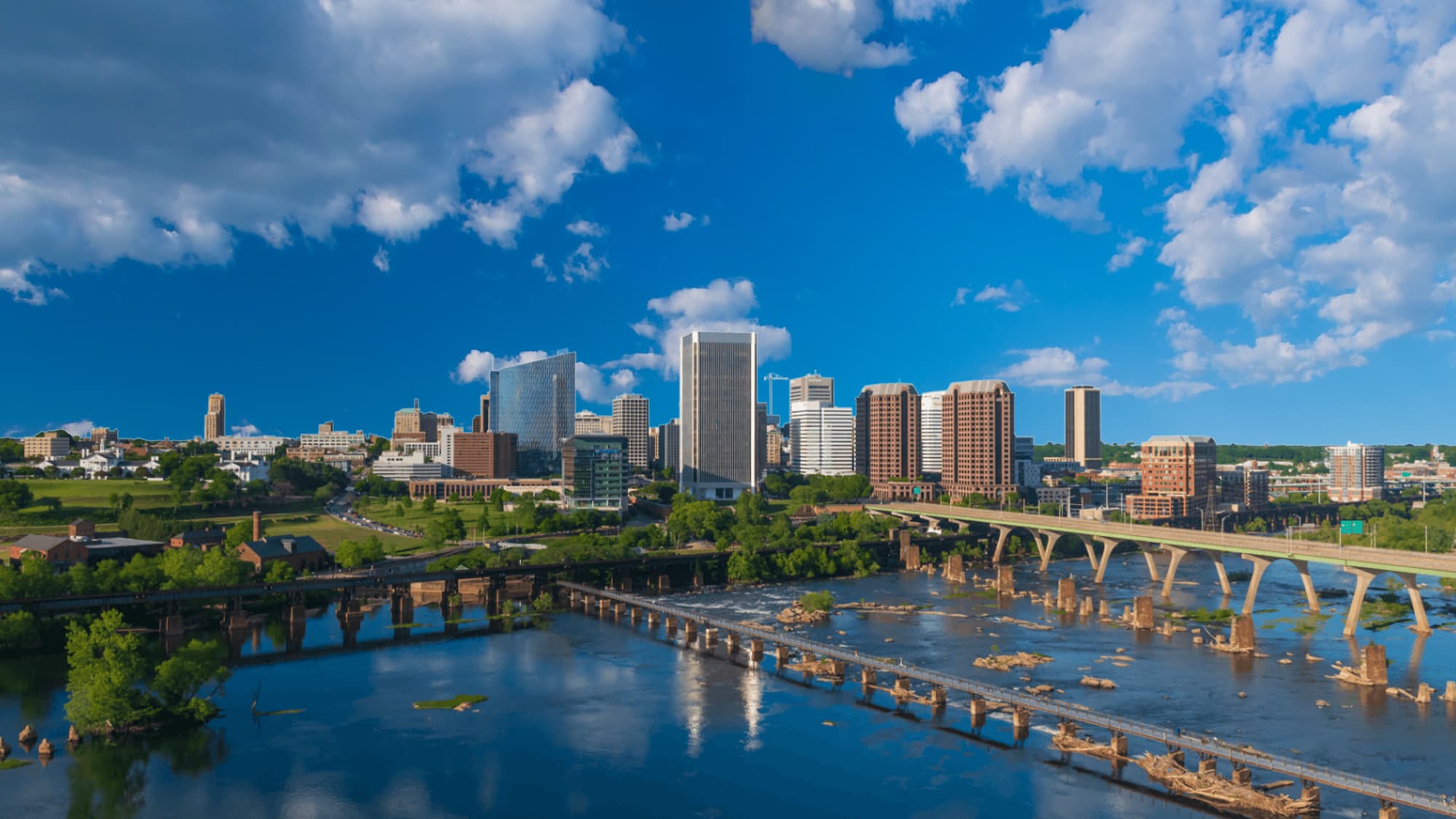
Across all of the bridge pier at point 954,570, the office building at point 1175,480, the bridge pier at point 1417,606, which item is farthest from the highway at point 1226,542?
the office building at point 1175,480

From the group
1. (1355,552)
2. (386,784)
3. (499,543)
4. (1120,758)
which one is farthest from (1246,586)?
(386,784)

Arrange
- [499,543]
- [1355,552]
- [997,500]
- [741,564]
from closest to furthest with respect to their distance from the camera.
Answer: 1. [1355,552]
2. [741,564]
3. [499,543]
4. [997,500]

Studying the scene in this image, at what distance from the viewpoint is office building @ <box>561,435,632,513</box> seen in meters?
174

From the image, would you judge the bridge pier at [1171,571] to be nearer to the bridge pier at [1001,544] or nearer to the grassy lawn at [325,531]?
the bridge pier at [1001,544]

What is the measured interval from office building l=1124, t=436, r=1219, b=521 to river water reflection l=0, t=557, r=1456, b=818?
3777 inches

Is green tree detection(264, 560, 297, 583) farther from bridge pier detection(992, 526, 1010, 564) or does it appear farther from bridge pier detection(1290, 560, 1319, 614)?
bridge pier detection(1290, 560, 1319, 614)

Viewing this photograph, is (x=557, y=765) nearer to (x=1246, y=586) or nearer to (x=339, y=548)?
(x=339, y=548)

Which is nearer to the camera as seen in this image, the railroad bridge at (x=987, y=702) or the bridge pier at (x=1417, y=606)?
the railroad bridge at (x=987, y=702)

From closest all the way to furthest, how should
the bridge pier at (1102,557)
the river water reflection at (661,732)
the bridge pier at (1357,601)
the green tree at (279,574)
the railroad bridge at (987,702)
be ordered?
1. the railroad bridge at (987,702)
2. the river water reflection at (661,732)
3. the bridge pier at (1357,601)
4. the green tree at (279,574)
5. the bridge pier at (1102,557)

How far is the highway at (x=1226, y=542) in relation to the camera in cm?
8325

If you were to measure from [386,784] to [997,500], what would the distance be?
166159 millimetres

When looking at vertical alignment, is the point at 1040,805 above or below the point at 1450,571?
→ below

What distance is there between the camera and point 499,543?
12706cm

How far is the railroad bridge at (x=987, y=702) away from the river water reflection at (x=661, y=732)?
145cm
